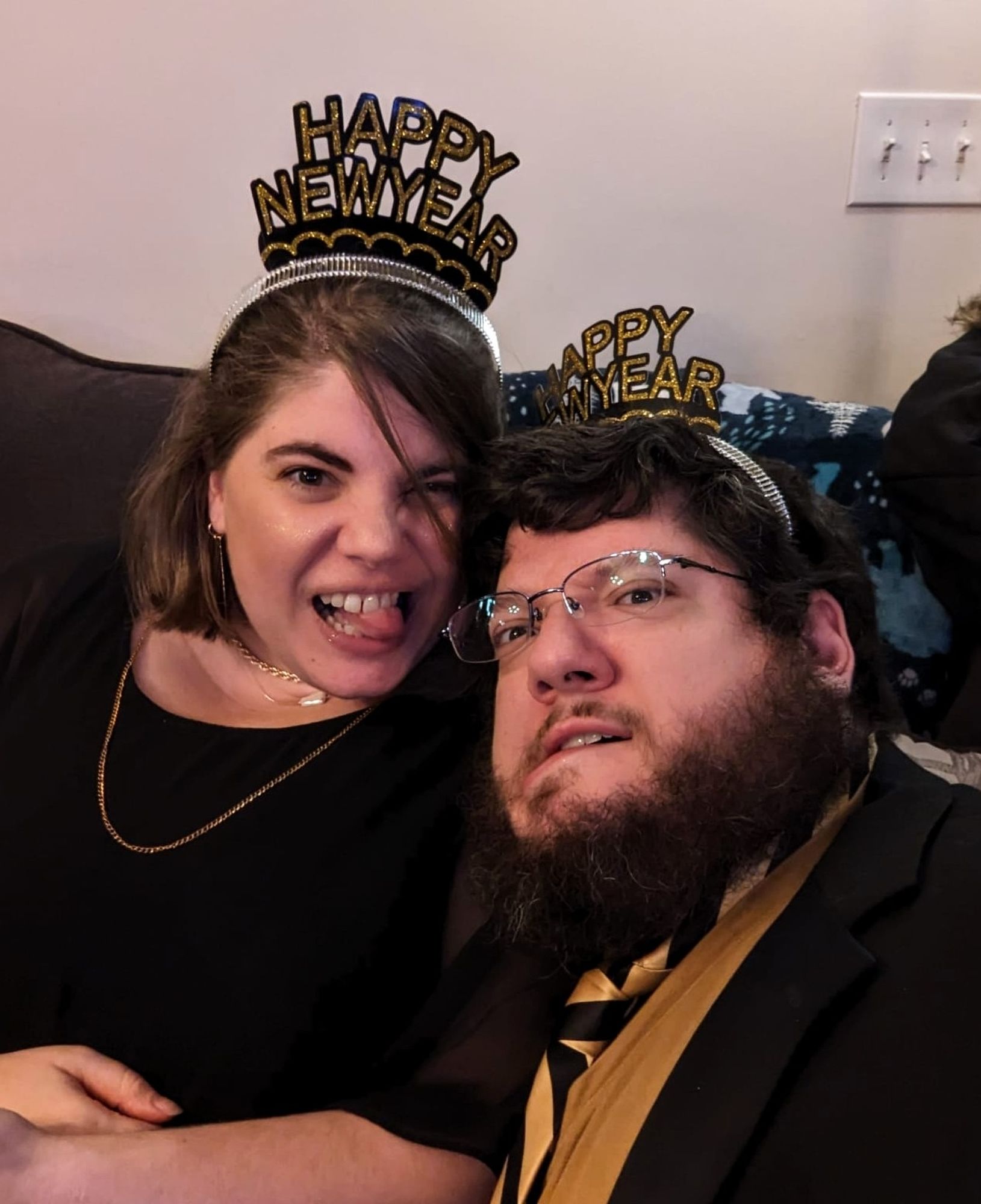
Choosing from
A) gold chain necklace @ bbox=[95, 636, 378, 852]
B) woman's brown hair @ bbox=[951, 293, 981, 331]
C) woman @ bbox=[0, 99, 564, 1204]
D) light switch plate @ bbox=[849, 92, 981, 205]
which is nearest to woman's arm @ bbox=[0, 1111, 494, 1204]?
woman @ bbox=[0, 99, 564, 1204]

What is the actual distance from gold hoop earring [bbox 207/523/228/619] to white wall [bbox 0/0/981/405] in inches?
25.7

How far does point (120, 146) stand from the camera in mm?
1657

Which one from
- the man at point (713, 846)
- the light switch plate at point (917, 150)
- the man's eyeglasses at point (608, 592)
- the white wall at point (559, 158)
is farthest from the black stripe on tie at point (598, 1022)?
the light switch plate at point (917, 150)

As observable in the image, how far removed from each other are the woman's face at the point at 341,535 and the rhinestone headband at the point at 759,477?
30 cm

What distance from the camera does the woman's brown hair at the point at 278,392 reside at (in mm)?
1084

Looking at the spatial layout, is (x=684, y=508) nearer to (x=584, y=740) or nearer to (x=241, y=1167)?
(x=584, y=740)

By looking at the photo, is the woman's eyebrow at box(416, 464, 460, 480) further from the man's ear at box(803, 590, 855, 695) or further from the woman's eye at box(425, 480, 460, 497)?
the man's ear at box(803, 590, 855, 695)

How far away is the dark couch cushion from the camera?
58.2 inches

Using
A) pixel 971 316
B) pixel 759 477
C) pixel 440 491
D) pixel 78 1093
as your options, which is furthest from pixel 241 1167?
pixel 971 316

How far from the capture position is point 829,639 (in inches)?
41.7

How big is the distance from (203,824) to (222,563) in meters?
0.36

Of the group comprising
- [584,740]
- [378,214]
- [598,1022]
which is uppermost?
[378,214]

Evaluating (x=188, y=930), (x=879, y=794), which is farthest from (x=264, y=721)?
(x=879, y=794)

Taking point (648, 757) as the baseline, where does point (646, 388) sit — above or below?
above
